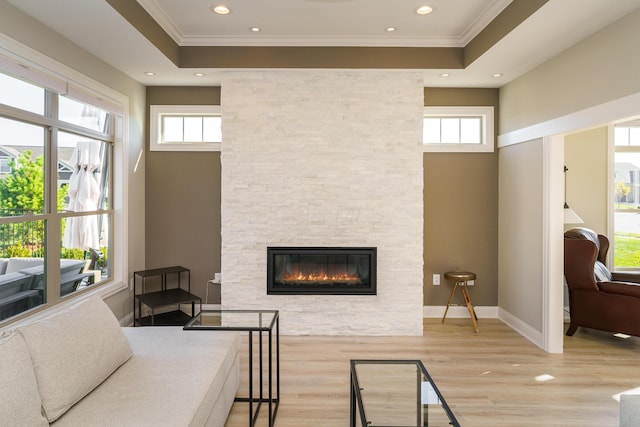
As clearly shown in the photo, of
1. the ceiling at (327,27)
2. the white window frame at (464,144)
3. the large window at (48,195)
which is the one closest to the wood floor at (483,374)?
the large window at (48,195)

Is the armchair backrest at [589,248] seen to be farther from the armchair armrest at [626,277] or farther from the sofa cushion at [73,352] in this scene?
the sofa cushion at [73,352]

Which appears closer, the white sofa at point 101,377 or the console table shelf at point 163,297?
the white sofa at point 101,377

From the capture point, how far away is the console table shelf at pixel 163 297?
Answer: 3.93 m

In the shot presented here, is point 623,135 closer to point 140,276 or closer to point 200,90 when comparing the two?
point 200,90

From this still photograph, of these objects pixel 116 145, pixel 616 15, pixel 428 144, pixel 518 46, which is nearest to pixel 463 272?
pixel 428 144

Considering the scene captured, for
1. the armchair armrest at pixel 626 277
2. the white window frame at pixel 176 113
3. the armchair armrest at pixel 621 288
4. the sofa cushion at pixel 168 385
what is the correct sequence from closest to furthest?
the sofa cushion at pixel 168 385, the armchair armrest at pixel 621 288, the armchair armrest at pixel 626 277, the white window frame at pixel 176 113

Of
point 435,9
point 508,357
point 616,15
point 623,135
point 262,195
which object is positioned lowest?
point 508,357

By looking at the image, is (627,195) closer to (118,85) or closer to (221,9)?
(221,9)

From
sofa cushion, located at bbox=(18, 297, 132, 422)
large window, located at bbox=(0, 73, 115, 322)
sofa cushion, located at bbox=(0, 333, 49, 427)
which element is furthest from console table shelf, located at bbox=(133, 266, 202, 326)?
sofa cushion, located at bbox=(0, 333, 49, 427)

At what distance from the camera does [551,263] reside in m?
3.59

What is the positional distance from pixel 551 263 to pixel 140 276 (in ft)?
13.5

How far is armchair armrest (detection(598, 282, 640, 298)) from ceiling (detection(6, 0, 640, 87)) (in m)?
2.24

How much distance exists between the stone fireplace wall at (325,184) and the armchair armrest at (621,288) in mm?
1751

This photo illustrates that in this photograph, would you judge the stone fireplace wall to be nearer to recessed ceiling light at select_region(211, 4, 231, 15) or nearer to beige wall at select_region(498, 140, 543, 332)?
recessed ceiling light at select_region(211, 4, 231, 15)
